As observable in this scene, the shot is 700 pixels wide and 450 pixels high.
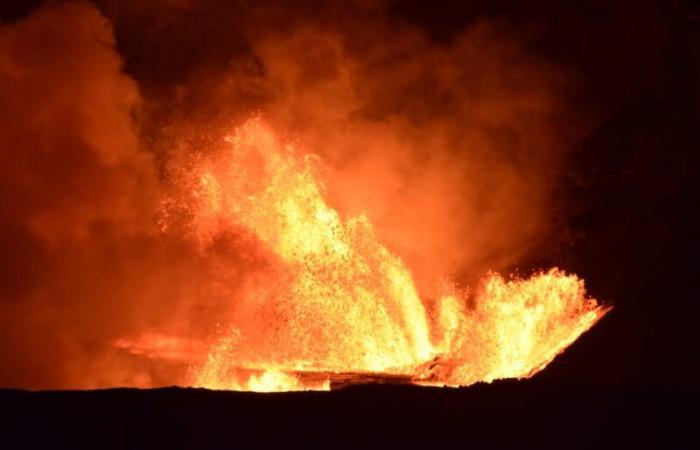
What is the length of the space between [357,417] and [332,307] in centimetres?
711

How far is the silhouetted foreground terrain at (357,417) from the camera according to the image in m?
8.41

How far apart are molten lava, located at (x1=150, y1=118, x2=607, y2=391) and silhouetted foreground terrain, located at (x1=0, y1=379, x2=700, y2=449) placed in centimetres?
378

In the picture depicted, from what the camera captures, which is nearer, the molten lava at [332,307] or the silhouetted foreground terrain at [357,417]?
the silhouetted foreground terrain at [357,417]

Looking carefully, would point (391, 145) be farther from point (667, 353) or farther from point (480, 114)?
point (667, 353)

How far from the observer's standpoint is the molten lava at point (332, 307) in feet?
46.3

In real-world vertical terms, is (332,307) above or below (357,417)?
above

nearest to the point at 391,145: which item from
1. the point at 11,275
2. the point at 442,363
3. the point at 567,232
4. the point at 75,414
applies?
the point at 567,232

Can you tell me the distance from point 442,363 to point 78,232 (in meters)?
8.64

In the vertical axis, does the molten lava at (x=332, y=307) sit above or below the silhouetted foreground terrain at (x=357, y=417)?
above

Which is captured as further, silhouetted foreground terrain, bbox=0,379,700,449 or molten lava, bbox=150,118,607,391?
molten lava, bbox=150,118,607,391

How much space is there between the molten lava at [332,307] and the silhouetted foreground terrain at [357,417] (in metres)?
Answer: 3.78

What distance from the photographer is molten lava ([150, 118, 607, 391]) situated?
46.3ft

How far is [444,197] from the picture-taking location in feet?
60.8

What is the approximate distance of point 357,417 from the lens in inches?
344
